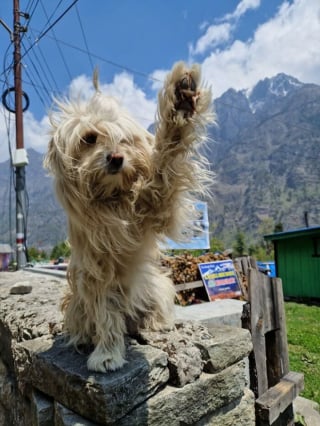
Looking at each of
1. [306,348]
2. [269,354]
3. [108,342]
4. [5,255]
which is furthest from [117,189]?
[5,255]

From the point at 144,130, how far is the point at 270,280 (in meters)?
1.65

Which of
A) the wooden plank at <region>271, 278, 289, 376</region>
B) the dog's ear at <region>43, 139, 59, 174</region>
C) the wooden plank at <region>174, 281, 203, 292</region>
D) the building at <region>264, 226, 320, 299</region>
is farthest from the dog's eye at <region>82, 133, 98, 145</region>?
the building at <region>264, 226, 320, 299</region>

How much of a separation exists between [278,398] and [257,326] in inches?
19.2

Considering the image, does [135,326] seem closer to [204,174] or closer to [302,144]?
[204,174]

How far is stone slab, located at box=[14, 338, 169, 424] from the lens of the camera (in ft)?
5.01

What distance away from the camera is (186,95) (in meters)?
1.63

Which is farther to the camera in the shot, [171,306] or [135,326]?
[171,306]

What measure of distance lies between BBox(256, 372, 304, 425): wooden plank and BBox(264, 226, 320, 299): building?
36.7 ft

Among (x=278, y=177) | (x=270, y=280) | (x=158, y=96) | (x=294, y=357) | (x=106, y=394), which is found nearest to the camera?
(x=106, y=394)

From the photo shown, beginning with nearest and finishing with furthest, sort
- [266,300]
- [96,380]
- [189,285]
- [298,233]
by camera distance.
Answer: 1. [96,380]
2. [266,300]
3. [189,285]
4. [298,233]

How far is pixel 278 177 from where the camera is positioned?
6752 inches

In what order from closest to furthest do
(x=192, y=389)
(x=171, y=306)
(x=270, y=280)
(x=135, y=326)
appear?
(x=192, y=389)
(x=135, y=326)
(x=171, y=306)
(x=270, y=280)

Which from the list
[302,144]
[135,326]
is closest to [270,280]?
[135,326]

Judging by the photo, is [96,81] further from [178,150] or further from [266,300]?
[266,300]
